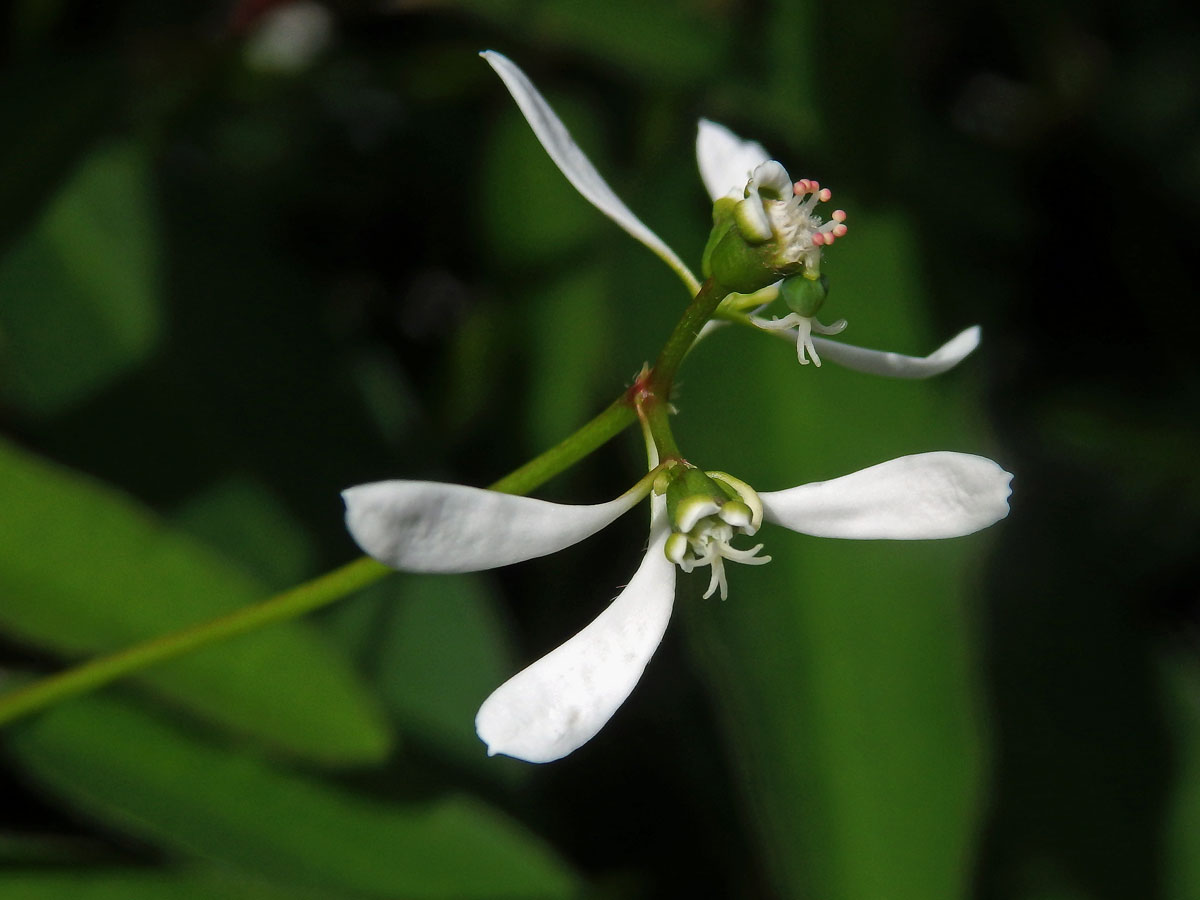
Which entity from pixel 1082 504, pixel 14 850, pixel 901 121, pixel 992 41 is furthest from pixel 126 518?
pixel 992 41

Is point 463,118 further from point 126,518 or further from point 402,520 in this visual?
point 402,520

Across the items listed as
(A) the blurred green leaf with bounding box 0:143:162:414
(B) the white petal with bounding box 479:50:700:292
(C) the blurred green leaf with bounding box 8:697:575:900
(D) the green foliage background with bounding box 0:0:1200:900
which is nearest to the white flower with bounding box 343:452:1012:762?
(B) the white petal with bounding box 479:50:700:292

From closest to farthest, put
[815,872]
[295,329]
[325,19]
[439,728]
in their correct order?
[815,872]
[439,728]
[295,329]
[325,19]

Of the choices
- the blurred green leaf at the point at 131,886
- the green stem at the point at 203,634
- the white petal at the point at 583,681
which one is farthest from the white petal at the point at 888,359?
the blurred green leaf at the point at 131,886

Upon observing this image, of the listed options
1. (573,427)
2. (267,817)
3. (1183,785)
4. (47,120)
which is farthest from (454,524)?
(1183,785)

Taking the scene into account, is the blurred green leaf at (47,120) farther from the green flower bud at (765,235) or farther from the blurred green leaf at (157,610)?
the green flower bud at (765,235)

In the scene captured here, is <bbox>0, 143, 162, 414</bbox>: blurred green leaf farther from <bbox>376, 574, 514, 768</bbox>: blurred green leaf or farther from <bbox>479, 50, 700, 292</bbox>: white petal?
<bbox>479, 50, 700, 292</bbox>: white petal
